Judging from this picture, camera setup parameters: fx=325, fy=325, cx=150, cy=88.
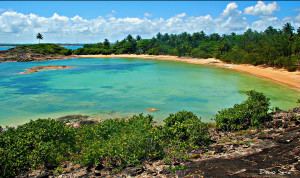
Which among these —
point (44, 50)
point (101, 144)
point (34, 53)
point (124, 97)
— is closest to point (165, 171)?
point (101, 144)

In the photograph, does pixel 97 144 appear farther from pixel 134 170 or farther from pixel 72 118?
pixel 72 118

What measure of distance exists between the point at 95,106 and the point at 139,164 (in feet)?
77.9

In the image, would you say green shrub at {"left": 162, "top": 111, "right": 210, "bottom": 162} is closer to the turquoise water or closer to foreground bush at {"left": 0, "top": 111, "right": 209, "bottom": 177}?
foreground bush at {"left": 0, "top": 111, "right": 209, "bottom": 177}

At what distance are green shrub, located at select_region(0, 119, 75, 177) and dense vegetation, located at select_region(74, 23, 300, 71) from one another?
5858cm

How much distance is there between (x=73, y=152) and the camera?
20016mm

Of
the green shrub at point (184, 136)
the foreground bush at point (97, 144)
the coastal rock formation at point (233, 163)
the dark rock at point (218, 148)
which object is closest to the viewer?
the coastal rock formation at point (233, 163)

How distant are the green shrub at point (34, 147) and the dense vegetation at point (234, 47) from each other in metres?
58.6

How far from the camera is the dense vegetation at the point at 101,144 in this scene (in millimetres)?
17547

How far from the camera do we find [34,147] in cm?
1875

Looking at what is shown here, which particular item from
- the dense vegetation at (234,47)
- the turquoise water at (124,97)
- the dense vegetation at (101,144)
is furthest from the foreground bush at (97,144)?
the dense vegetation at (234,47)

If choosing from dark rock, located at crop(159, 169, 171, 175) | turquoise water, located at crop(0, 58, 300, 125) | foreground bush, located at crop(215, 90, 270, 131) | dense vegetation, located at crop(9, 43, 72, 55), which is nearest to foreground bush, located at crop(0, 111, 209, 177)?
dark rock, located at crop(159, 169, 171, 175)

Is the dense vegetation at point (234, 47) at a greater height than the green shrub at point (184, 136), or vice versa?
the dense vegetation at point (234, 47)

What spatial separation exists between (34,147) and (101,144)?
3.92m

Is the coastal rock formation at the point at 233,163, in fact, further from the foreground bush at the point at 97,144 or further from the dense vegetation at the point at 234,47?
the dense vegetation at the point at 234,47
